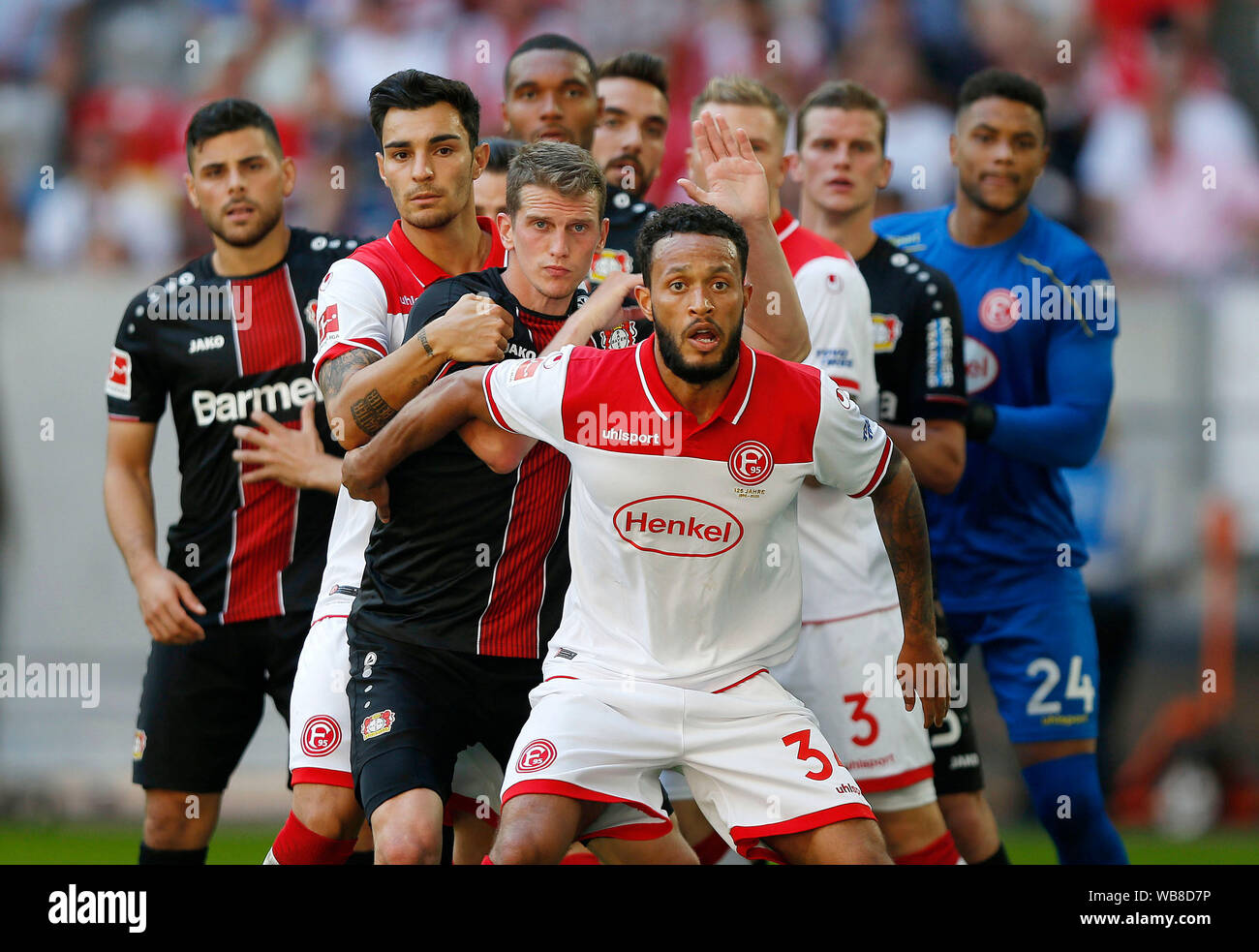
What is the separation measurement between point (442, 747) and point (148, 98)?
863cm

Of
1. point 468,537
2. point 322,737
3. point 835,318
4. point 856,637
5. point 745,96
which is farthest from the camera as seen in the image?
point 745,96

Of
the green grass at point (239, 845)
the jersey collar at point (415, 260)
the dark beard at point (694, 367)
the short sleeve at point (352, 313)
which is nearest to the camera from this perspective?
the dark beard at point (694, 367)

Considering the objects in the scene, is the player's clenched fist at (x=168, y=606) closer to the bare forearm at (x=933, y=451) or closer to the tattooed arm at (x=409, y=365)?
the tattooed arm at (x=409, y=365)

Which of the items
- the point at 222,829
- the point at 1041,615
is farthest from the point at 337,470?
the point at 222,829

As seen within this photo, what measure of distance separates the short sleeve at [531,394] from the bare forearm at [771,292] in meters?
0.69

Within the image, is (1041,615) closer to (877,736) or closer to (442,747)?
(877,736)

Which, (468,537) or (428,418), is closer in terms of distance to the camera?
(428,418)

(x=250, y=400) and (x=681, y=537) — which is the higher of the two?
(x=250, y=400)

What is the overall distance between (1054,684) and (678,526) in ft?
7.82

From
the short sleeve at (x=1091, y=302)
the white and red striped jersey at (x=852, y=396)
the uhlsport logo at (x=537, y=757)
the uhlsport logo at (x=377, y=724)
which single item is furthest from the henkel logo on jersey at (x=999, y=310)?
the uhlsport logo at (x=377, y=724)

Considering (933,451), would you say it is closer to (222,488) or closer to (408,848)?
(408,848)

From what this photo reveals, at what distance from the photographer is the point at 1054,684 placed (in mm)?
6270

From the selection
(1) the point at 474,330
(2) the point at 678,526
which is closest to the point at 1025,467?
(2) the point at 678,526

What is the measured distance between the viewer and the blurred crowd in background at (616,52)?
11.3 metres
